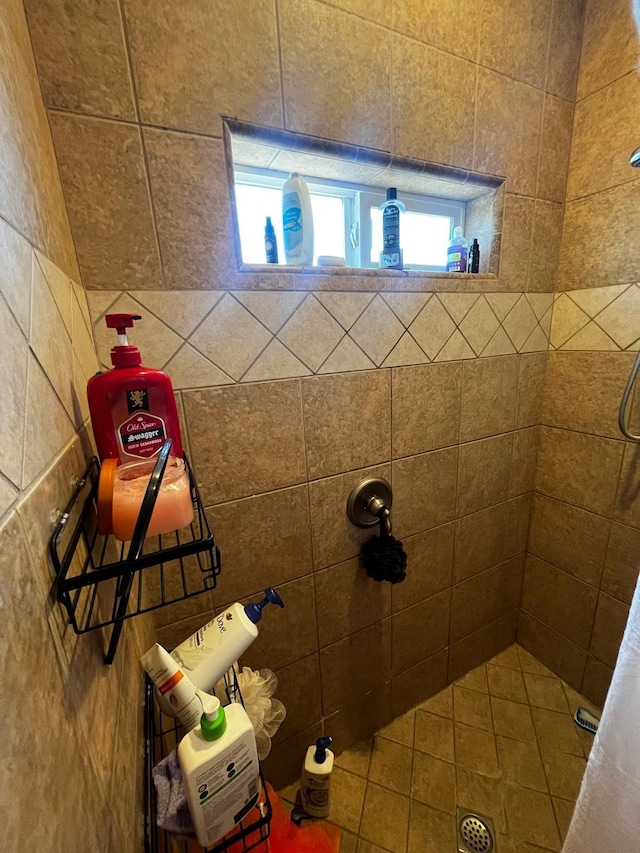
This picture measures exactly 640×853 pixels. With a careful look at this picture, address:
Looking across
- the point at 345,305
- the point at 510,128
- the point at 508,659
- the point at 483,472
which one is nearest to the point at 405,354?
the point at 345,305

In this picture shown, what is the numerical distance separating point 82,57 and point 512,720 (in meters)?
2.22

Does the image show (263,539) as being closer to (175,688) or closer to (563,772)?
(175,688)

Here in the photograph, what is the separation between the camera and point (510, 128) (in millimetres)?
990

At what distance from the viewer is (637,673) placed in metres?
0.57

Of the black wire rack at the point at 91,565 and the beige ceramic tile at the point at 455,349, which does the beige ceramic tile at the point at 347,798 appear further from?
the beige ceramic tile at the point at 455,349

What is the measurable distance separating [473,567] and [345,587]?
58 cm

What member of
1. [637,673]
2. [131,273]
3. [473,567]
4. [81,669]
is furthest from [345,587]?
[131,273]

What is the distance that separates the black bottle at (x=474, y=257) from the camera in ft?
3.58

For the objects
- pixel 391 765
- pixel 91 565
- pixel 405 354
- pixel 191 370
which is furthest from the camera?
pixel 391 765

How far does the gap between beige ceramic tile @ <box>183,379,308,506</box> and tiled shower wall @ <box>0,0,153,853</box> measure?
0.27 metres

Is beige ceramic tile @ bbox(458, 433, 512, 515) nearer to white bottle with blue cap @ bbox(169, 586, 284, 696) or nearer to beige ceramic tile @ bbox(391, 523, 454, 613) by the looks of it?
beige ceramic tile @ bbox(391, 523, 454, 613)

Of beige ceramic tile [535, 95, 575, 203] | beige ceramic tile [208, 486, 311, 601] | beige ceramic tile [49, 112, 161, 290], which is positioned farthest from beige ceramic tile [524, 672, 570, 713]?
beige ceramic tile [49, 112, 161, 290]

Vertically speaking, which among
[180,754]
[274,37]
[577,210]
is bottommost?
[180,754]

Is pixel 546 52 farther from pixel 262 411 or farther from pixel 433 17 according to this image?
pixel 262 411
